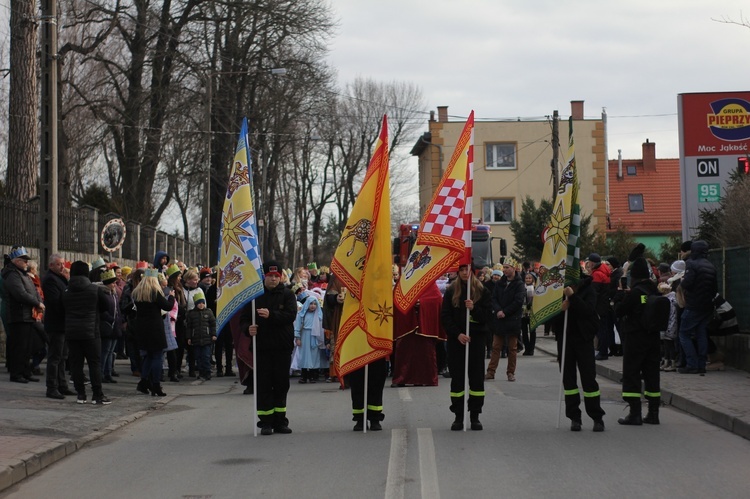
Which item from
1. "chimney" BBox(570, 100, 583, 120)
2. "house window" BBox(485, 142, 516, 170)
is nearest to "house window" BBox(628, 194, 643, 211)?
"chimney" BBox(570, 100, 583, 120)

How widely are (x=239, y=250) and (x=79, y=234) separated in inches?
609

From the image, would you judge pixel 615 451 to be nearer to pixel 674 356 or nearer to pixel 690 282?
pixel 690 282

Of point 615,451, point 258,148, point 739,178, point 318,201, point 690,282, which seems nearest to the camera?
point 615,451

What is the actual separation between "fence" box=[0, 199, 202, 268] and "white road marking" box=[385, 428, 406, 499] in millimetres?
8949

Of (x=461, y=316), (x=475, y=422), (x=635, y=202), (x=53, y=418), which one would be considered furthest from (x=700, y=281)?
(x=635, y=202)

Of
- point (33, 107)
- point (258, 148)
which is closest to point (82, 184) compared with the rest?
point (258, 148)

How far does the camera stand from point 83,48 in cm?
3572

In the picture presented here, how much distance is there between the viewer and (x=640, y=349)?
11.9 meters

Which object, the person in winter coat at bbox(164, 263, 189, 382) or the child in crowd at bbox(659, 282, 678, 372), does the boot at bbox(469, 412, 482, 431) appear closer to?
the child in crowd at bbox(659, 282, 678, 372)

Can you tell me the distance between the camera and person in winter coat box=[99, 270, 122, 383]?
15687 mm

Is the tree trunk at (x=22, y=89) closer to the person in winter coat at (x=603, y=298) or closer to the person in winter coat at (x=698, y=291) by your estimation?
the person in winter coat at (x=603, y=298)

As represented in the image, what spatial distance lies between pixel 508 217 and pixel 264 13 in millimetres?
25399

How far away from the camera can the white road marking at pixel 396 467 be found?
8086 mm

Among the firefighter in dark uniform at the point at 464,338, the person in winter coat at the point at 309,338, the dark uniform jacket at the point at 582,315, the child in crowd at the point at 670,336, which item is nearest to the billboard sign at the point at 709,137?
the child in crowd at the point at 670,336
